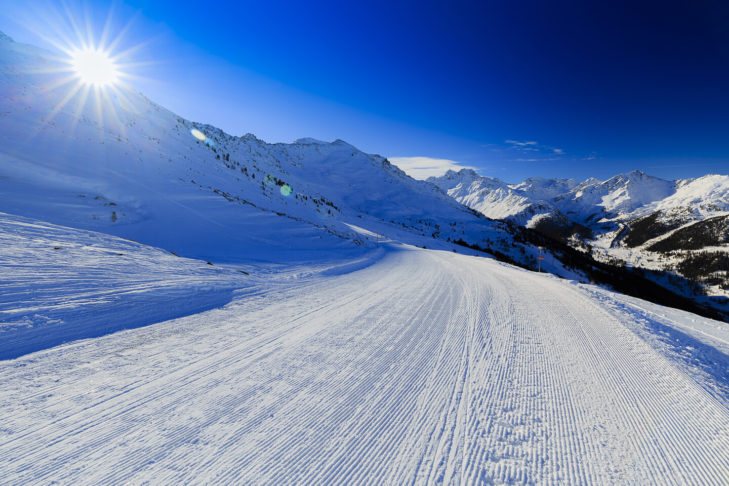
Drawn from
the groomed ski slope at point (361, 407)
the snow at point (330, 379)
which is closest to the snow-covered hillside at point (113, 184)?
the snow at point (330, 379)

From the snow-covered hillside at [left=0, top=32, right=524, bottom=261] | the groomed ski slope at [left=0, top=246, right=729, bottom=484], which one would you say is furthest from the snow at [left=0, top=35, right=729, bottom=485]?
the snow-covered hillside at [left=0, top=32, right=524, bottom=261]

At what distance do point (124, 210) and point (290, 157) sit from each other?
15266 centimetres

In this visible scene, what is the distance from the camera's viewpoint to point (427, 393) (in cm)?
319

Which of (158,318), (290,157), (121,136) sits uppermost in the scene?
(290,157)

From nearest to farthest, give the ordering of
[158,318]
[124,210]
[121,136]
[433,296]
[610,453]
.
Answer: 1. [610,453]
2. [158,318]
3. [433,296]
4. [124,210]
5. [121,136]

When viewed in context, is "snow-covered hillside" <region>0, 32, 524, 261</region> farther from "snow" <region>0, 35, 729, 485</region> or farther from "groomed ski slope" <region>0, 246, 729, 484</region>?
"groomed ski slope" <region>0, 246, 729, 484</region>

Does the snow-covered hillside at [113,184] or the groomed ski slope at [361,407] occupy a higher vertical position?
the snow-covered hillside at [113,184]

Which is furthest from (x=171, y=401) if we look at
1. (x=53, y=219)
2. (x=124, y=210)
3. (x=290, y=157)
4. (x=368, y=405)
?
(x=290, y=157)

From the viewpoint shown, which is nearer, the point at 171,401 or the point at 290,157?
the point at 171,401

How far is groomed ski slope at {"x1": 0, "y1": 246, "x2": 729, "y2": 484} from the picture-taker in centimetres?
223

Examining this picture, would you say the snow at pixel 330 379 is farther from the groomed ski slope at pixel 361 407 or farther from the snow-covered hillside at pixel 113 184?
the snow-covered hillside at pixel 113 184

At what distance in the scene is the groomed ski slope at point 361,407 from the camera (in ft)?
7.31

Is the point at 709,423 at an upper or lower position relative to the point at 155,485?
upper

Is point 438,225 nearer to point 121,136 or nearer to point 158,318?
point 121,136
